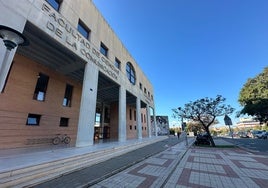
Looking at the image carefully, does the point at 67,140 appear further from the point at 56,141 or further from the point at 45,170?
the point at 45,170

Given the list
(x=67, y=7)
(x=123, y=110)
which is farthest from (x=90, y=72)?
(x=123, y=110)

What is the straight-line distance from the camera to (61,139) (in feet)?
36.2

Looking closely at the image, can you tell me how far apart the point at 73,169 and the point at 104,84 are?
34.2 feet

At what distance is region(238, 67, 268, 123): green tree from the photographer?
2067cm

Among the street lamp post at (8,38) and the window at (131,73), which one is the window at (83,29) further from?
the window at (131,73)

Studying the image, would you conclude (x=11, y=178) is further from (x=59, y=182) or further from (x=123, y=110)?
(x=123, y=110)

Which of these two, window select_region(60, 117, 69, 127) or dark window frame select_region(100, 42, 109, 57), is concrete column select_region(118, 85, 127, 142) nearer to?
dark window frame select_region(100, 42, 109, 57)

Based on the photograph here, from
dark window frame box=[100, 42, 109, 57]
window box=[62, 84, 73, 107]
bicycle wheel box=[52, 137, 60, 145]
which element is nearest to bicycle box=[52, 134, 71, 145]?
bicycle wheel box=[52, 137, 60, 145]

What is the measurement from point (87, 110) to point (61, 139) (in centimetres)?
419

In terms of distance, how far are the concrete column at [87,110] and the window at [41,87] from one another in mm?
3694

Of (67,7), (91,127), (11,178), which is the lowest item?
(11,178)

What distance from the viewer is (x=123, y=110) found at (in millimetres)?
14469

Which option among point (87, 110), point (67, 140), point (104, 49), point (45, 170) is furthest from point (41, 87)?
point (45, 170)

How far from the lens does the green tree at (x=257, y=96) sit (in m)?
20.7
